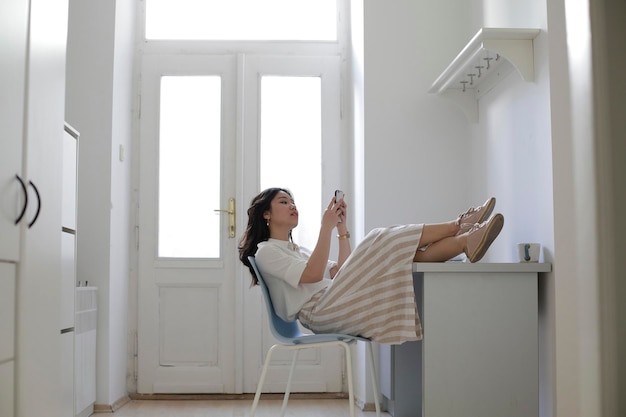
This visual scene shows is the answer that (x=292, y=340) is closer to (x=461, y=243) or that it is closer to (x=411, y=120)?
(x=461, y=243)

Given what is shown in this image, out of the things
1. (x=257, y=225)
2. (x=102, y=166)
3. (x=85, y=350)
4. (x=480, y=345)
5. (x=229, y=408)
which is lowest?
(x=229, y=408)

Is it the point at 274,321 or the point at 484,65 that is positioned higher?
the point at 484,65

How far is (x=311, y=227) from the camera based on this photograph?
4.50 meters

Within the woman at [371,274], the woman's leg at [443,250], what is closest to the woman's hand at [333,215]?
the woman at [371,274]

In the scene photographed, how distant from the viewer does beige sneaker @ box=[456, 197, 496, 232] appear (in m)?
2.88

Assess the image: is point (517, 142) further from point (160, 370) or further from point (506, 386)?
point (160, 370)

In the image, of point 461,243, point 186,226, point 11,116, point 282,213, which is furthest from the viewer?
point 186,226

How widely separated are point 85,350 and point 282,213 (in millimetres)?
1202

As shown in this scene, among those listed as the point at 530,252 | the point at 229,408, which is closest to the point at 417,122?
the point at 530,252

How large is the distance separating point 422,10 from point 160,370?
7.73ft

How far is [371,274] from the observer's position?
2.95 metres

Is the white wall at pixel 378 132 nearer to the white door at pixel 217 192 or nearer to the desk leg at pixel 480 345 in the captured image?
the white door at pixel 217 192

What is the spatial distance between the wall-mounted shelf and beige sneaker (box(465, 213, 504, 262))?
0.60 metres

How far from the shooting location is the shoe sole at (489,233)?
109 inches
